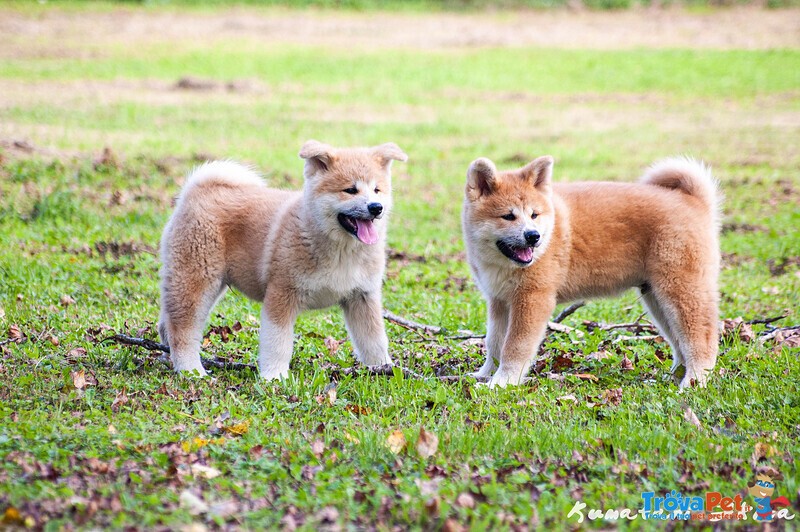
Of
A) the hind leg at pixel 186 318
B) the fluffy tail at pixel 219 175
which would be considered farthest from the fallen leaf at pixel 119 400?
the fluffy tail at pixel 219 175

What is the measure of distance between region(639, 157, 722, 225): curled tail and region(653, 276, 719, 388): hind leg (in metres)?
0.70

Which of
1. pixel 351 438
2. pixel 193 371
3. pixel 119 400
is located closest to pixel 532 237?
pixel 351 438

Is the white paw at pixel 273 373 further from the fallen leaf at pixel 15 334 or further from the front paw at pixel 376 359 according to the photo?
the fallen leaf at pixel 15 334

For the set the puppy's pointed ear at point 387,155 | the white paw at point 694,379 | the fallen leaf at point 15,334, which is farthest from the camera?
the fallen leaf at point 15,334

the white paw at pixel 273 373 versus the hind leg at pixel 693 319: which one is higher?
the hind leg at pixel 693 319

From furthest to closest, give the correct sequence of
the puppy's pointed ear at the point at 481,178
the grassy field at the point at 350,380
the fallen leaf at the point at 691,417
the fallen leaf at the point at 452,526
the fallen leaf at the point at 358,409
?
1. the puppy's pointed ear at the point at 481,178
2. the fallen leaf at the point at 358,409
3. the fallen leaf at the point at 691,417
4. the grassy field at the point at 350,380
5. the fallen leaf at the point at 452,526

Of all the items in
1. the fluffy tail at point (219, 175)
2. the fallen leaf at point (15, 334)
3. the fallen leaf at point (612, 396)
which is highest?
the fluffy tail at point (219, 175)

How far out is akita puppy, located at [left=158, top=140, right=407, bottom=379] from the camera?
6.76 m

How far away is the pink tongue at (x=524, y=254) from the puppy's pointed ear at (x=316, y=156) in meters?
1.56

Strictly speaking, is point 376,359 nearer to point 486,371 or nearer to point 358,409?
point 486,371

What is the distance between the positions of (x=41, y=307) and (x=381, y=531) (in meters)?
5.04

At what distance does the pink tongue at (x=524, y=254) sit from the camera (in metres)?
6.76

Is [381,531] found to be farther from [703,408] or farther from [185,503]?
[703,408]

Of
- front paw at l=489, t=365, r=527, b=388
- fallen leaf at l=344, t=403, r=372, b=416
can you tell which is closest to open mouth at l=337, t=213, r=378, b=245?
fallen leaf at l=344, t=403, r=372, b=416
